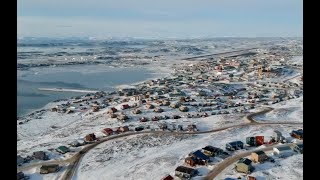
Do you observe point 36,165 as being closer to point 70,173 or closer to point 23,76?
point 70,173

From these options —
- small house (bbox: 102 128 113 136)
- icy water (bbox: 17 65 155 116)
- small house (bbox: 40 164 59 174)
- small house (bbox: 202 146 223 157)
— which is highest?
icy water (bbox: 17 65 155 116)

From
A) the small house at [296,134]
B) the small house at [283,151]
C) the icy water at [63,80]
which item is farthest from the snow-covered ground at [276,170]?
the icy water at [63,80]

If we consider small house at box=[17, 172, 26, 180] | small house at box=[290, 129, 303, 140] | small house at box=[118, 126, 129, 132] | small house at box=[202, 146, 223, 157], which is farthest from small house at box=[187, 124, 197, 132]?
small house at box=[17, 172, 26, 180]

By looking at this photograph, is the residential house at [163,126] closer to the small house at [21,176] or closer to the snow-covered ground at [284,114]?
the snow-covered ground at [284,114]

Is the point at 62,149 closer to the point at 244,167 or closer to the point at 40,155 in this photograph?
the point at 40,155

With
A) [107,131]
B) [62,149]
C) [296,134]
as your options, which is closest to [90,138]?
[107,131]

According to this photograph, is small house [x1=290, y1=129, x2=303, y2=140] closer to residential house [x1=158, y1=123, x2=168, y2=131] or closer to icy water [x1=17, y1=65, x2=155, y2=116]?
residential house [x1=158, y1=123, x2=168, y2=131]
